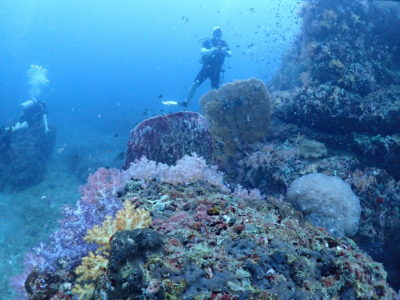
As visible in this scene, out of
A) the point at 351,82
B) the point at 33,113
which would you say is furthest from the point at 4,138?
the point at 351,82

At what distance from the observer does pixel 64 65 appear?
155000 millimetres

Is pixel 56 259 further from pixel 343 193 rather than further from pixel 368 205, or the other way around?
pixel 368 205

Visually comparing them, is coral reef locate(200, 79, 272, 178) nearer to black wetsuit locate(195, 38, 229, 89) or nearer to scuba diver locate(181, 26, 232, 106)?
scuba diver locate(181, 26, 232, 106)

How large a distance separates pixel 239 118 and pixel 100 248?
6.33 m

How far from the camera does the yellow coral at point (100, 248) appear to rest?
241cm

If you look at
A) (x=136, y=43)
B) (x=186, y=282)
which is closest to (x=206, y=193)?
(x=186, y=282)

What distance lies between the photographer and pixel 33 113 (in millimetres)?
18375

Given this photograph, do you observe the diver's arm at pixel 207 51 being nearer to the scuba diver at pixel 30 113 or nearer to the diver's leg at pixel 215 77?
the diver's leg at pixel 215 77

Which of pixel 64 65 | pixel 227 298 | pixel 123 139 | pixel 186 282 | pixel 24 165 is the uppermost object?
pixel 64 65

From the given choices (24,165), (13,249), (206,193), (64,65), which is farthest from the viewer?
(64,65)

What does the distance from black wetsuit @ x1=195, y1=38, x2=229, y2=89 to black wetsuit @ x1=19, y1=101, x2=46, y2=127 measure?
34.5 ft

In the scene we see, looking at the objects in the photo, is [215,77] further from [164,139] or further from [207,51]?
[164,139]

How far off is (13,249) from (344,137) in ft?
37.7

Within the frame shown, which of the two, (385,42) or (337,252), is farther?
(385,42)
